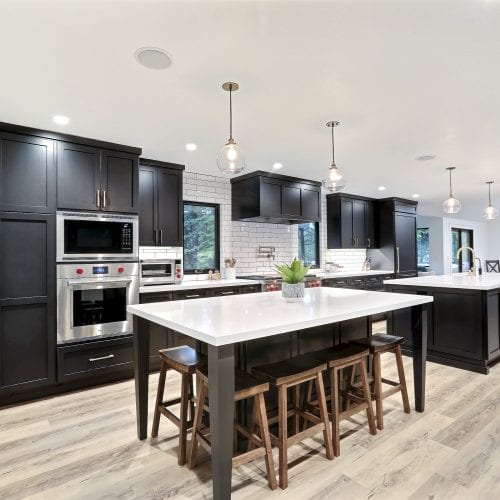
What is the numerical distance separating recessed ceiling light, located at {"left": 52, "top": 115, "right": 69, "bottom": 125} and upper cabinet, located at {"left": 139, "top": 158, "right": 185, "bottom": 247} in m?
1.14

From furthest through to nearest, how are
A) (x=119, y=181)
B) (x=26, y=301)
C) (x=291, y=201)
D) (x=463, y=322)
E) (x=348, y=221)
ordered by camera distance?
(x=348, y=221) → (x=291, y=201) → (x=463, y=322) → (x=119, y=181) → (x=26, y=301)

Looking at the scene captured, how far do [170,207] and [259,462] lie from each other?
3.04 m

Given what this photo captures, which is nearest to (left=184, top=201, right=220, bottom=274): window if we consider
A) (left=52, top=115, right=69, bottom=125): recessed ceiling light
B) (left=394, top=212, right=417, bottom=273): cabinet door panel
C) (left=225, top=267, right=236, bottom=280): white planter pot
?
(left=225, top=267, right=236, bottom=280): white planter pot

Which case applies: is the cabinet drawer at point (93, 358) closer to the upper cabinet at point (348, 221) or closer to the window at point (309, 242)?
the window at point (309, 242)

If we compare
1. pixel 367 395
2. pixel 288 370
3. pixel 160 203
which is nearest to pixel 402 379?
pixel 367 395

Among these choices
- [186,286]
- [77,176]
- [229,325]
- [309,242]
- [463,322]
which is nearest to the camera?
[229,325]

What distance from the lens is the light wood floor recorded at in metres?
1.85

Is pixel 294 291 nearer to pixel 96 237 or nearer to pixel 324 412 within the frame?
pixel 324 412

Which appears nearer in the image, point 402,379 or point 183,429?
point 183,429

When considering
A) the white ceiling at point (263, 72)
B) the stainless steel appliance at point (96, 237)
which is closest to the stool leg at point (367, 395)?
the white ceiling at point (263, 72)

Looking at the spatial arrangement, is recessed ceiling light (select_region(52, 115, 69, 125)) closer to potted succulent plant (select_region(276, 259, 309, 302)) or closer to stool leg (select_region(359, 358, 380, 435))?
potted succulent plant (select_region(276, 259, 309, 302))

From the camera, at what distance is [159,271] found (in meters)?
4.17

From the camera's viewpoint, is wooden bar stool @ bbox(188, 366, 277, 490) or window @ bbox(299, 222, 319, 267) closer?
wooden bar stool @ bbox(188, 366, 277, 490)

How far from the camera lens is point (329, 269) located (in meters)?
6.50
